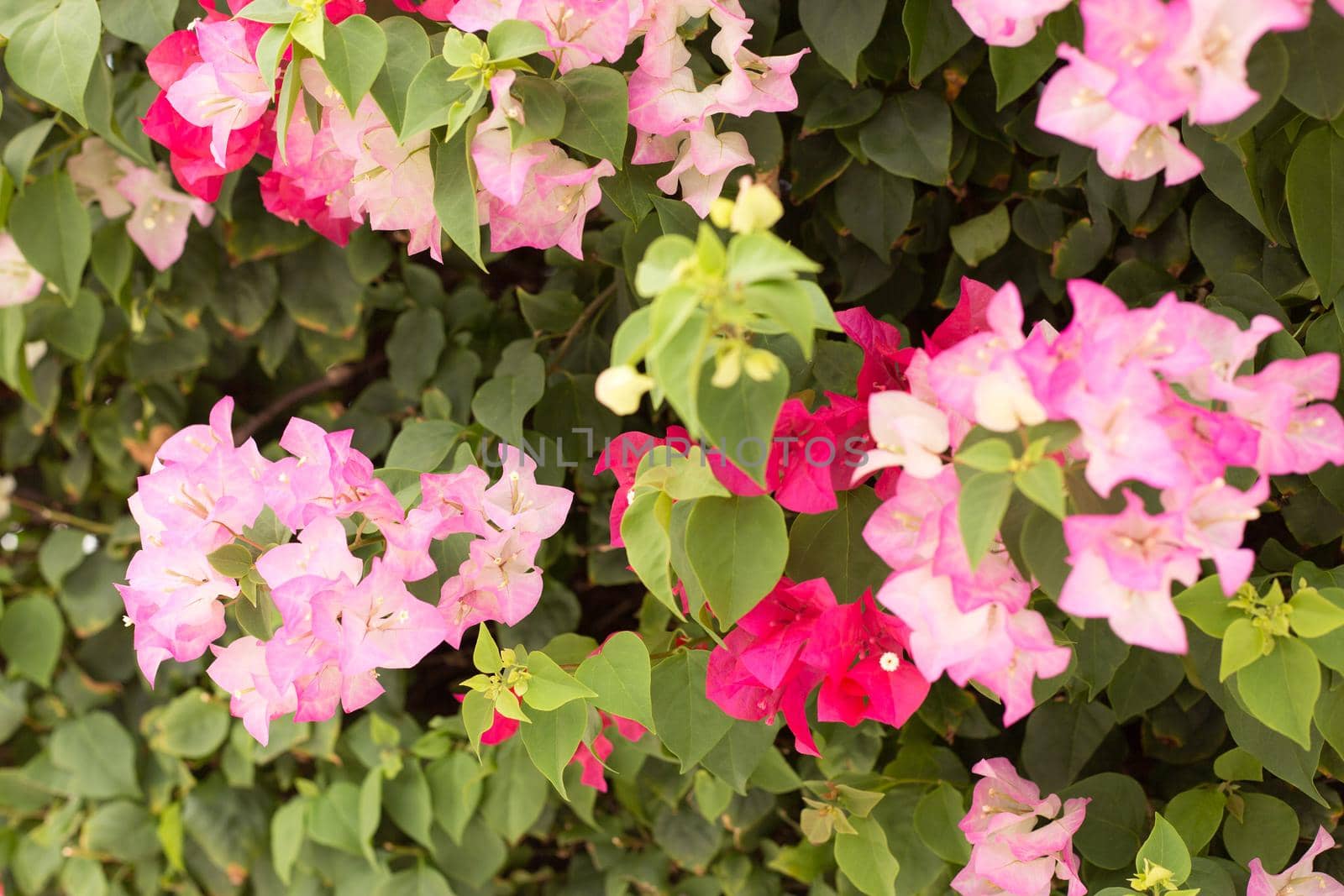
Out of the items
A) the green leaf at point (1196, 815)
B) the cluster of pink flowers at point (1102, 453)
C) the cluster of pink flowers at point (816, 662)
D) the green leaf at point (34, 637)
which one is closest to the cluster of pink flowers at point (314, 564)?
the cluster of pink flowers at point (816, 662)

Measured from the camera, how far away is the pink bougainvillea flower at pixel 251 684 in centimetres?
58

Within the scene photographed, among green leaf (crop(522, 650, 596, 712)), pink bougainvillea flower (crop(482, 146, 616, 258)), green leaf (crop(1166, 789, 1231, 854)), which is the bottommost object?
green leaf (crop(1166, 789, 1231, 854))

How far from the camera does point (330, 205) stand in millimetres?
706

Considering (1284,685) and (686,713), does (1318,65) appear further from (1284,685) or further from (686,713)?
(686,713)

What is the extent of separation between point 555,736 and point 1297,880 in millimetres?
422

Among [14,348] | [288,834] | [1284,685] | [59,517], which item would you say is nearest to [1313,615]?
[1284,685]

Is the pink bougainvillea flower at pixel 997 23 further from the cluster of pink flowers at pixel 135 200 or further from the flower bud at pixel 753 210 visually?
the cluster of pink flowers at pixel 135 200

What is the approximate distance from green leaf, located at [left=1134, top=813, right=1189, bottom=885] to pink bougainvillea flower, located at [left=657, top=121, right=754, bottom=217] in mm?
409

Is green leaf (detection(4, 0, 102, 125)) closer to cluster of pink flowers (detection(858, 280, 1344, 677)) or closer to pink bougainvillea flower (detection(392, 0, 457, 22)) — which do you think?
pink bougainvillea flower (detection(392, 0, 457, 22))

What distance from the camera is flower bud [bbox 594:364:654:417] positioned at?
1.36ft

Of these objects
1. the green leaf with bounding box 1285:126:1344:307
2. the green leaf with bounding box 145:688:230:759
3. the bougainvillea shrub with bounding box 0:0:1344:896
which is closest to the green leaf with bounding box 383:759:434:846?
the bougainvillea shrub with bounding box 0:0:1344:896

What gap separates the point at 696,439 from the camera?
0.51 metres

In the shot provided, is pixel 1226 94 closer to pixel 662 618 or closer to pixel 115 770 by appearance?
pixel 662 618

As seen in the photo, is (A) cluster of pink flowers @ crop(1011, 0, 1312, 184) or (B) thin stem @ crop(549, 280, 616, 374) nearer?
(A) cluster of pink flowers @ crop(1011, 0, 1312, 184)
